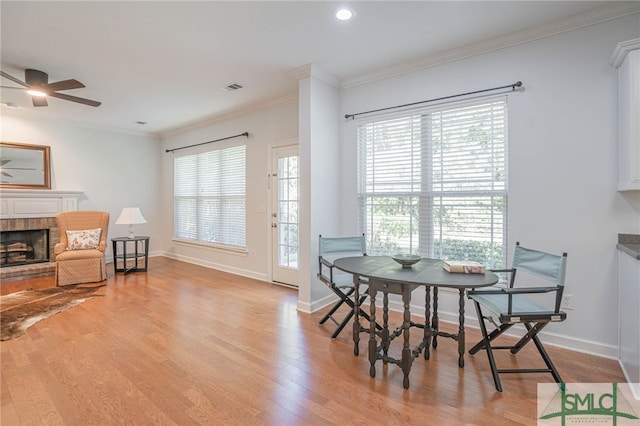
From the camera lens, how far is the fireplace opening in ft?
16.4

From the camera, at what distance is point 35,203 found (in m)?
5.14

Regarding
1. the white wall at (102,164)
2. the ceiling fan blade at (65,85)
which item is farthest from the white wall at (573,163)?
the white wall at (102,164)

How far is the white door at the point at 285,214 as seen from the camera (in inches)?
173

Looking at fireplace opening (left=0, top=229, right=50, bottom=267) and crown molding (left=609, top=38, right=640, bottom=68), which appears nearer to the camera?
crown molding (left=609, top=38, right=640, bottom=68)

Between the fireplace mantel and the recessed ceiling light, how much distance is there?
5586 mm

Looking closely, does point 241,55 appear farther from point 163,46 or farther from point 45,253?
point 45,253

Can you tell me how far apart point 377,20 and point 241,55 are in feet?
4.53

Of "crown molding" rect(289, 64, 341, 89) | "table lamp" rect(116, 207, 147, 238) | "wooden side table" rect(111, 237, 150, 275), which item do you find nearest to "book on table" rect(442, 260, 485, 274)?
"crown molding" rect(289, 64, 341, 89)

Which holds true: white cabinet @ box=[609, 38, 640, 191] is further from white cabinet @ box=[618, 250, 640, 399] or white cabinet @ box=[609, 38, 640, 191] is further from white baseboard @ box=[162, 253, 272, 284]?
white baseboard @ box=[162, 253, 272, 284]

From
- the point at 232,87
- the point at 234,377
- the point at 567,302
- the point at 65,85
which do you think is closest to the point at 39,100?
the point at 65,85

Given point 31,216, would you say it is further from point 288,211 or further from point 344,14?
point 344,14

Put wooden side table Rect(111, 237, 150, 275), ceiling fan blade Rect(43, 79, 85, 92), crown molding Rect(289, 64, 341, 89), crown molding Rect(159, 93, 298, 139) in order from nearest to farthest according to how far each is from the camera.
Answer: ceiling fan blade Rect(43, 79, 85, 92) → crown molding Rect(289, 64, 341, 89) → crown molding Rect(159, 93, 298, 139) → wooden side table Rect(111, 237, 150, 275)

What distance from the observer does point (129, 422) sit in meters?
1.69

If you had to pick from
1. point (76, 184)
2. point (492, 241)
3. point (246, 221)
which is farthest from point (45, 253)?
point (492, 241)
